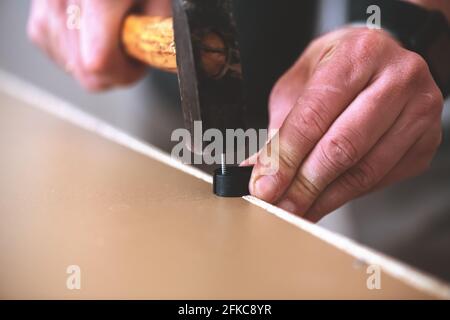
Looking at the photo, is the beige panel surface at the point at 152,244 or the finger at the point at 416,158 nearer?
the beige panel surface at the point at 152,244

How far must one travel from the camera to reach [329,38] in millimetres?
875

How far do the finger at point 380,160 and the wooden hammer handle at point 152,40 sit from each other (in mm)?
316

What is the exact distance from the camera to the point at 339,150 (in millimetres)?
664

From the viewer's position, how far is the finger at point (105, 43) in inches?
44.3

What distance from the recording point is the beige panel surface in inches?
18.5

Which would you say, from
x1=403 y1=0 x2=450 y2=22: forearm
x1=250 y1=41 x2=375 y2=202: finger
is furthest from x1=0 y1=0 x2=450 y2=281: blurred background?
x1=250 y1=41 x2=375 y2=202: finger

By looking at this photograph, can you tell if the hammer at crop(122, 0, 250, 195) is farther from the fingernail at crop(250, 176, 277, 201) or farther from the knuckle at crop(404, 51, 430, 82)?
the knuckle at crop(404, 51, 430, 82)

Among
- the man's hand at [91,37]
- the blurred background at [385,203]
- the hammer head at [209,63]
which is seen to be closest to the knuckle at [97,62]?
the man's hand at [91,37]

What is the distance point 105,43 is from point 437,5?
675 millimetres

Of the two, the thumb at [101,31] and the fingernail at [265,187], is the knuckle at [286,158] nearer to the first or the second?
the fingernail at [265,187]

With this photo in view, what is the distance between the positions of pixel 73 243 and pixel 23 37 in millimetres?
2426

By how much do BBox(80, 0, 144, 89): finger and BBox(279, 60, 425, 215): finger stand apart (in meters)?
0.63

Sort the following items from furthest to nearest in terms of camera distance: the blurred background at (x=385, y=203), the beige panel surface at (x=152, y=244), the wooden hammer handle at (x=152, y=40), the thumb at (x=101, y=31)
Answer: the blurred background at (x=385, y=203)
the thumb at (x=101, y=31)
the wooden hammer handle at (x=152, y=40)
the beige panel surface at (x=152, y=244)

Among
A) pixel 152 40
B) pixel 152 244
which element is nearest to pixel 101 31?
pixel 152 40
